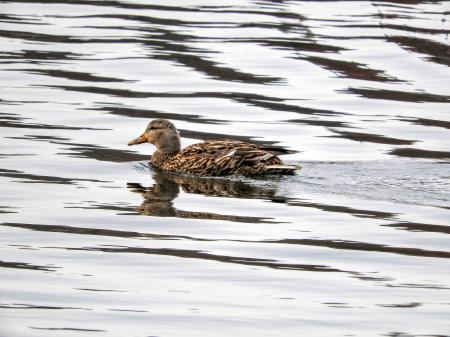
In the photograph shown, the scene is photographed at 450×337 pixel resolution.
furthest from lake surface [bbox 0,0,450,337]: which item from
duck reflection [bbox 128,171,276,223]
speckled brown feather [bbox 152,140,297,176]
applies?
speckled brown feather [bbox 152,140,297,176]

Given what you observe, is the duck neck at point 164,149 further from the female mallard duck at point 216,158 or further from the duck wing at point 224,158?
the duck wing at point 224,158

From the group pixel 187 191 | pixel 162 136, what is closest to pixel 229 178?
pixel 187 191

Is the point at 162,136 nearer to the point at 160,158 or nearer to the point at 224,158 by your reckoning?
the point at 160,158

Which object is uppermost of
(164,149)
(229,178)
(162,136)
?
(162,136)

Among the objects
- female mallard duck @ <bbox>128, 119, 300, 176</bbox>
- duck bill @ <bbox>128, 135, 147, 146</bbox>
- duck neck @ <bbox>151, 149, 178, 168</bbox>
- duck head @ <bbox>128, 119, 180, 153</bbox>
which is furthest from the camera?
A: duck bill @ <bbox>128, 135, 147, 146</bbox>

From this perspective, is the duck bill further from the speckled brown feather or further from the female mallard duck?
the speckled brown feather

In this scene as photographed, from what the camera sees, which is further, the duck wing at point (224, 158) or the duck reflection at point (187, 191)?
the duck wing at point (224, 158)

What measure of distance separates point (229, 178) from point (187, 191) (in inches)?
36.0

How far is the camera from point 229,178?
1497 centimetres

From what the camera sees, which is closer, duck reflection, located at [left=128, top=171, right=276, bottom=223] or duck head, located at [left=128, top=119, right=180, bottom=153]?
duck reflection, located at [left=128, top=171, right=276, bottom=223]

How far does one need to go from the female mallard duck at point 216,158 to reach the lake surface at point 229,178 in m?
0.14

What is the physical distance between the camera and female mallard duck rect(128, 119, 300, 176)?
48.5 ft

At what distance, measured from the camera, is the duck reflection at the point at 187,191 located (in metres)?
12.7

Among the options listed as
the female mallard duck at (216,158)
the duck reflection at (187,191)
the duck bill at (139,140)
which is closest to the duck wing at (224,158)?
the female mallard duck at (216,158)
